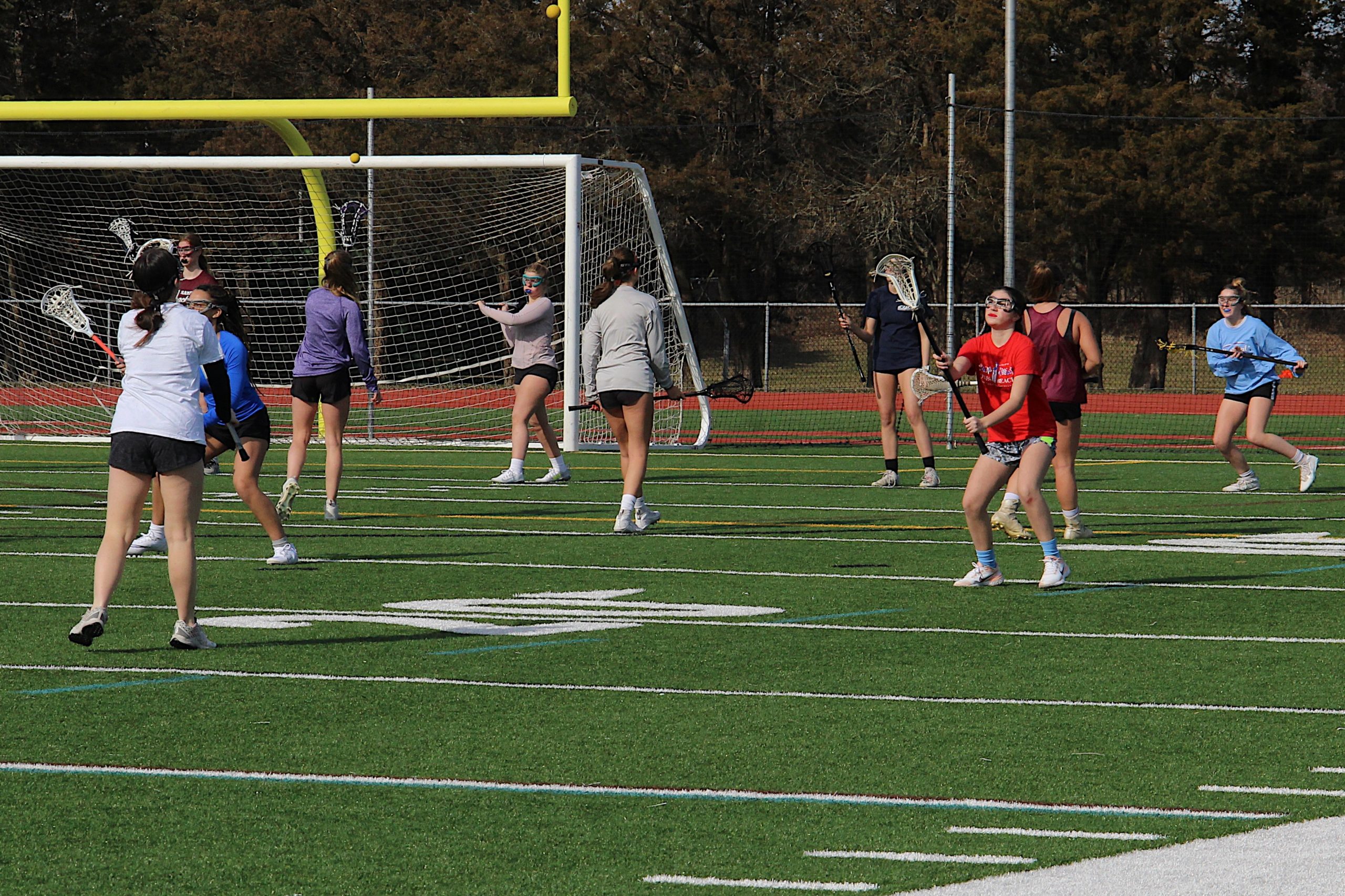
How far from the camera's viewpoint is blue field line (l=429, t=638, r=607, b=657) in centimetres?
884

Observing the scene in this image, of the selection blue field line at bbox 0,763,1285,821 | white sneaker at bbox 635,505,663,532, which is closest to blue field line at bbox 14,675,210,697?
blue field line at bbox 0,763,1285,821

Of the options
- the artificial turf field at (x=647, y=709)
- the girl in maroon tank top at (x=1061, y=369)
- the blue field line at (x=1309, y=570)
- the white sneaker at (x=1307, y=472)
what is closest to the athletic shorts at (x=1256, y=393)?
the white sneaker at (x=1307, y=472)

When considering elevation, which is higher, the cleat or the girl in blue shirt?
the girl in blue shirt

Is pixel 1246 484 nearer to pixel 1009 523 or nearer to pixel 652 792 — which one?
pixel 1009 523

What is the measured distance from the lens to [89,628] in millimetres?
8492

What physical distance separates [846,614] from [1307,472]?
9.30 m

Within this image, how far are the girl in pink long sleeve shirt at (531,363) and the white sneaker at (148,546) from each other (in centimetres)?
592

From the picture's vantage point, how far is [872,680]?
816 centimetres

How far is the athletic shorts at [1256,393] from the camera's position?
701 inches

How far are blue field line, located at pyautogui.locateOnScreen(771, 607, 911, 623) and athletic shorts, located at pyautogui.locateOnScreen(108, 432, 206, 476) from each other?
119 inches

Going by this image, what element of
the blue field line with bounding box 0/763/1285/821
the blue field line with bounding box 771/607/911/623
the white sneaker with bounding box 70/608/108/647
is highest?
the white sneaker with bounding box 70/608/108/647

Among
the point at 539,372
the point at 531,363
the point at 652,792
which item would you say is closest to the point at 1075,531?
the point at 539,372

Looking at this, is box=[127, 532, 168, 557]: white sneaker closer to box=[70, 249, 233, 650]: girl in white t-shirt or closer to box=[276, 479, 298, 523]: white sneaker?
box=[276, 479, 298, 523]: white sneaker

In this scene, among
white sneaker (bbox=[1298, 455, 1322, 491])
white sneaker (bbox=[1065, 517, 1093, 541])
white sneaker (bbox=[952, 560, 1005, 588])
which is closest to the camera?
white sneaker (bbox=[952, 560, 1005, 588])
